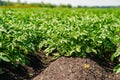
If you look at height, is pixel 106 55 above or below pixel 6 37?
below

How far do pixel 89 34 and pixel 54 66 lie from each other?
947 mm

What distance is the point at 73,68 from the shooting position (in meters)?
5.71

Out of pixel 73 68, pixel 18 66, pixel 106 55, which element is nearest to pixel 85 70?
pixel 73 68

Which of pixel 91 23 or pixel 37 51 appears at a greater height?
pixel 91 23

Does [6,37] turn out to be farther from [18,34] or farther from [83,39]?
[83,39]

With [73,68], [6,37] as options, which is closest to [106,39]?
[73,68]

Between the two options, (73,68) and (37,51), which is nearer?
(73,68)

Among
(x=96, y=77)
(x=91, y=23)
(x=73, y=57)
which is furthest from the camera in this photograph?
(x=91, y=23)

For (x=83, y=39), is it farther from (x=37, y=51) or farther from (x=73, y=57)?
(x=37, y=51)

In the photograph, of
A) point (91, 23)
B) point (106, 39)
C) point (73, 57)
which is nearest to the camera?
point (73, 57)

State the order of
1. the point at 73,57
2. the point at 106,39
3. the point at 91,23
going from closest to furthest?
the point at 73,57 → the point at 106,39 → the point at 91,23

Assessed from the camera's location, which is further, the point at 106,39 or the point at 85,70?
the point at 106,39

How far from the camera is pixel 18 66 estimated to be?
250 inches

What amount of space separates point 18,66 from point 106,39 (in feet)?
5.64
